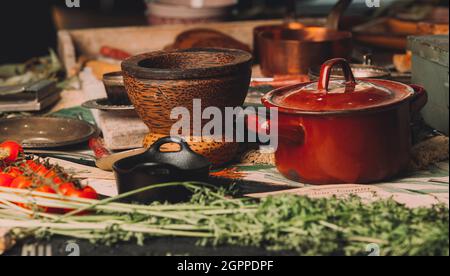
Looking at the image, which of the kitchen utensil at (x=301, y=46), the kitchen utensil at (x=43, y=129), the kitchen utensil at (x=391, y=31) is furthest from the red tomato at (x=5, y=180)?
the kitchen utensil at (x=391, y=31)

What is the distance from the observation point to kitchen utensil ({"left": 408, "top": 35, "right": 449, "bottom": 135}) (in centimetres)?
240

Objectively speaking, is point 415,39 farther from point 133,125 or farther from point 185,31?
point 185,31

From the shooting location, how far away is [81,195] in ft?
6.38

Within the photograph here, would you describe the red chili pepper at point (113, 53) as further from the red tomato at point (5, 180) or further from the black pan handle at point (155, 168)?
the black pan handle at point (155, 168)

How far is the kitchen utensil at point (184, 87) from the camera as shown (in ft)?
7.09

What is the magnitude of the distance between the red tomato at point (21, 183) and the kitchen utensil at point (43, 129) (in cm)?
64

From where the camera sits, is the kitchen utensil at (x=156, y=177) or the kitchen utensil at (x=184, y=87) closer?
the kitchen utensil at (x=156, y=177)

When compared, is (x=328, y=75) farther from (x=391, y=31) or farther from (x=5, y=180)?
(x=391, y=31)

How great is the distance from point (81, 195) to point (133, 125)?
2.38 feet

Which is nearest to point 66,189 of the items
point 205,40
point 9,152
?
point 9,152

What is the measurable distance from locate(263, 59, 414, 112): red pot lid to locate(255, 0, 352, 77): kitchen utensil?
3.10 feet

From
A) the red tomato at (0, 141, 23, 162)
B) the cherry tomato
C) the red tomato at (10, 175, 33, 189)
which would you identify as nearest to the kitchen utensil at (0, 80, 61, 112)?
the red tomato at (0, 141, 23, 162)

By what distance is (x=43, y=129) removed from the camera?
281cm
